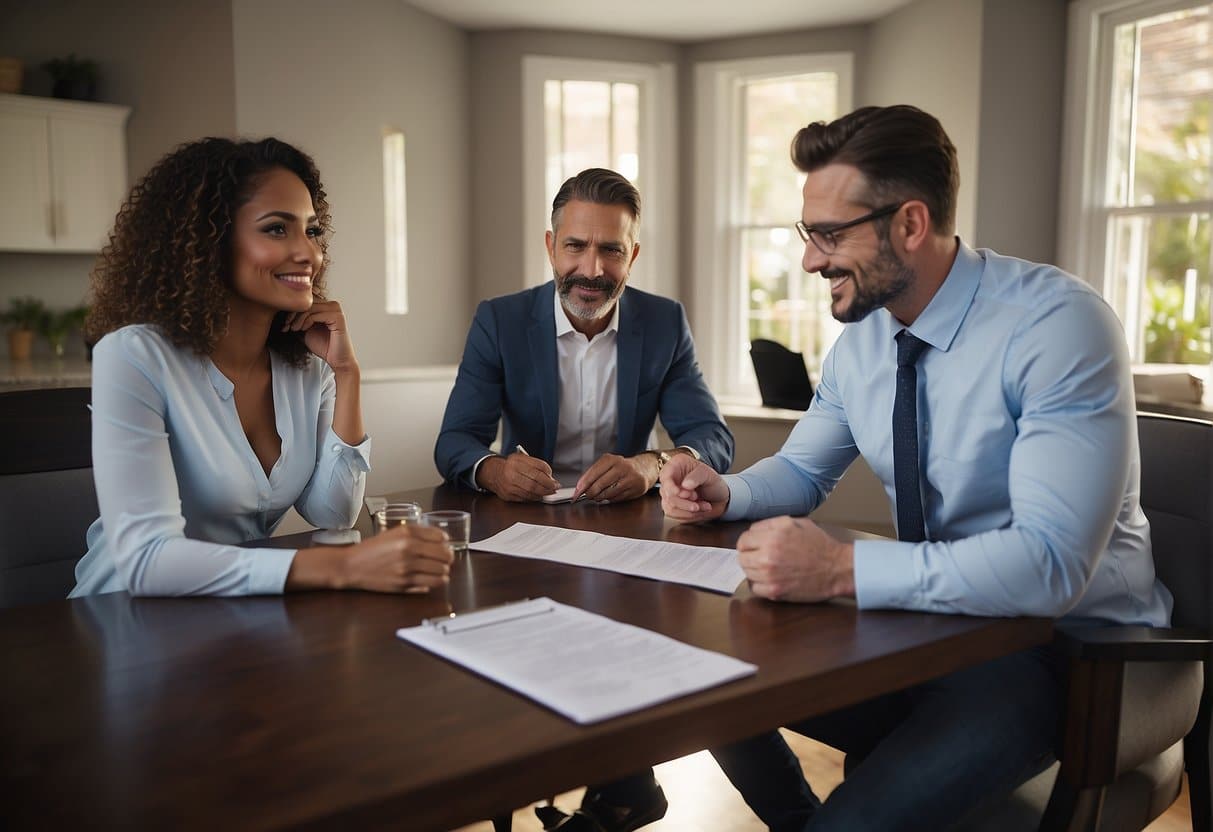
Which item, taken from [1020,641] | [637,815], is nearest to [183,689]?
[1020,641]

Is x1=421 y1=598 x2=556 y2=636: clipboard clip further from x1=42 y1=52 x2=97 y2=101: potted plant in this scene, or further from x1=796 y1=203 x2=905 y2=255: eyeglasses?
x1=42 y1=52 x2=97 y2=101: potted plant

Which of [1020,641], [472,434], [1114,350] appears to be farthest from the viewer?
[472,434]

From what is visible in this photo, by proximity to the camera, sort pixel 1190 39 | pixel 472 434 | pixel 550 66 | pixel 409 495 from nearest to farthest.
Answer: pixel 409 495, pixel 472 434, pixel 1190 39, pixel 550 66

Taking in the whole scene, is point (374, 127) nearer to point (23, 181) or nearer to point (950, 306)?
point (23, 181)

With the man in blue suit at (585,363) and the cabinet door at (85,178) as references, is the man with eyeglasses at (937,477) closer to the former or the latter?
the man in blue suit at (585,363)

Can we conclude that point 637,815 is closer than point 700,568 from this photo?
No

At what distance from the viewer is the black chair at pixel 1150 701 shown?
128 cm

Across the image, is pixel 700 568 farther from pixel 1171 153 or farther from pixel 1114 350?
pixel 1171 153

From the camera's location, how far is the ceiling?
205 inches

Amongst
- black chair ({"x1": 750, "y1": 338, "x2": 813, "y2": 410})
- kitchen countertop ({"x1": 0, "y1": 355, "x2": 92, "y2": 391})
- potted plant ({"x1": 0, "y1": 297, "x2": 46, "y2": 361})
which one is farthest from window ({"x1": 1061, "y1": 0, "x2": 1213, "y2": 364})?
potted plant ({"x1": 0, "y1": 297, "x2": 46, "y2": 361})

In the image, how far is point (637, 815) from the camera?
2.18 m

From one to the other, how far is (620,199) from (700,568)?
4.22ft

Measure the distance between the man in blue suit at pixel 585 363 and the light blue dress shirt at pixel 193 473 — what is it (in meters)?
0.44

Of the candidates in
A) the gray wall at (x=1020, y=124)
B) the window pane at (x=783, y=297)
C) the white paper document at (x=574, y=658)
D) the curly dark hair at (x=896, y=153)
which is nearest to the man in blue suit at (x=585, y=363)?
the curly dark hair at (x=896, y=153)
